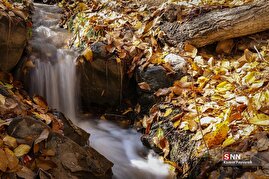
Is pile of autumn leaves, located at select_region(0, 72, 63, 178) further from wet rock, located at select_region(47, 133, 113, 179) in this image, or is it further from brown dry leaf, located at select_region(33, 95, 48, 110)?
brown dry leaf, located at select_region(33, 95, 48, 110)

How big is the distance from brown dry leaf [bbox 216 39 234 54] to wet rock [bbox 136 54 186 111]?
689 mm

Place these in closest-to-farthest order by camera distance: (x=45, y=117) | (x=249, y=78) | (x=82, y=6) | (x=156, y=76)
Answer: (x=45, y=117)
(x=249, y=78)
(x=156, y=76)
(x=82, y=6)

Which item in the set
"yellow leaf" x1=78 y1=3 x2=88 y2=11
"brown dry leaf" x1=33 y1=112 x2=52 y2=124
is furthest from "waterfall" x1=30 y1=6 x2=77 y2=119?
"yellow leaf" x1=78 y1=3 x2=88 y2=11

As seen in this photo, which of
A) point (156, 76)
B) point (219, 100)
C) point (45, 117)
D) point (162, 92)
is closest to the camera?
point (45, 117)

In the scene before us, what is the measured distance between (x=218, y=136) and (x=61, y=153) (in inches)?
64.4

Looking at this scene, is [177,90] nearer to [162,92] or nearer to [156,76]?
[162,92]

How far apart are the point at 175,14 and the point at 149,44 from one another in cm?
78

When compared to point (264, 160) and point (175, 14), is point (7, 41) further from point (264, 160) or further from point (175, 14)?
point (264, 160)

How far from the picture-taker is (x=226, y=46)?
4.50 metres

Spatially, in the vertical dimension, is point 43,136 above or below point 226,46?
below

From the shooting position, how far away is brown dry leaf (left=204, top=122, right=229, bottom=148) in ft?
9.76

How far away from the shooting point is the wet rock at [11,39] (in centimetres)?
392

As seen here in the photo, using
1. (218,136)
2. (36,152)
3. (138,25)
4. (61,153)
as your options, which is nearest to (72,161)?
(61,153)

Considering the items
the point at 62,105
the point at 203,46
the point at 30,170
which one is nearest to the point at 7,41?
the point at 62,105
